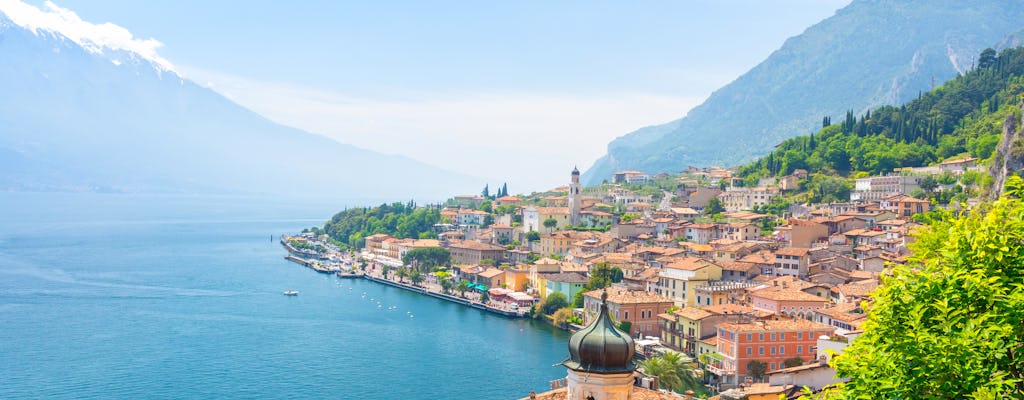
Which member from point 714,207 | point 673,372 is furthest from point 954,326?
point 714,207

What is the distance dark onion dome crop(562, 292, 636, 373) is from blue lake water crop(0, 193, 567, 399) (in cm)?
2579

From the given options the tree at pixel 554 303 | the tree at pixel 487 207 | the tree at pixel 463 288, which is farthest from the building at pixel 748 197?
the tree at pixel 487 207

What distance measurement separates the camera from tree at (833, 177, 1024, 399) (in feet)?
25.5

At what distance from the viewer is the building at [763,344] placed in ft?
115

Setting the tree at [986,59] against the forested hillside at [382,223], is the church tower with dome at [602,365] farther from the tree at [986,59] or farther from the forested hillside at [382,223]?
the tree at [986,59]

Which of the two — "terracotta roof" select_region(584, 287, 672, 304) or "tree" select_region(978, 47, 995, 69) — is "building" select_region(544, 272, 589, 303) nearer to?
"terracotta roof" select_region(584, 287, 672, 304)

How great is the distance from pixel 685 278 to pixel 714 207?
34.6 m

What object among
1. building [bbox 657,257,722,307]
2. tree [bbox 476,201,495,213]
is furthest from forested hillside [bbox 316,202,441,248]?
building [bbox 657,257,722,307]

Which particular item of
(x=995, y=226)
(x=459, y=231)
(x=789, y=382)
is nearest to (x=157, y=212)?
(x=459, y=231)

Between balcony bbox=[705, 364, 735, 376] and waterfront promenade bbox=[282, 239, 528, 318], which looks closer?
balcony bbox=[705, 364, 735, 376]

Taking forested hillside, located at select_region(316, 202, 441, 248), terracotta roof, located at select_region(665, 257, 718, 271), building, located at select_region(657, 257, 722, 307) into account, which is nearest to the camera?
building, located at select_region(657, 257, 722, 307)

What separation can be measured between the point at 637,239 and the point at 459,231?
90.6 feet

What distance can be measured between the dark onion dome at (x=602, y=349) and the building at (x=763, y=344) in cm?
2632

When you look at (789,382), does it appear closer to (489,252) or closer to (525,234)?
(489,252)
